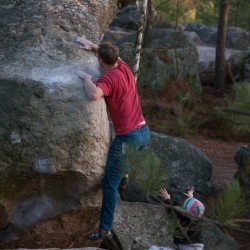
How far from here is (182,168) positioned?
7664mm

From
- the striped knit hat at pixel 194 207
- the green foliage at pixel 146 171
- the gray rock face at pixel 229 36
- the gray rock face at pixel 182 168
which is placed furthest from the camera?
the gray rock face at pixel 229 36

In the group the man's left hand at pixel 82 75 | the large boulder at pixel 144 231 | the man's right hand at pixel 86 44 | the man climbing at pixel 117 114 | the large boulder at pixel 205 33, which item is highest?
the man's right hand at pixel 86 44

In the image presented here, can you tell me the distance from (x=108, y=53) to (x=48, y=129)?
0.84 meters

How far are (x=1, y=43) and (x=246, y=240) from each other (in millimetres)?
3548

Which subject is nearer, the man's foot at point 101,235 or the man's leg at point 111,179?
the man's leg at point 111,179

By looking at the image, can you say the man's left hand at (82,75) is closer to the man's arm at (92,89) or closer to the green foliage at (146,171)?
the man's arm at (92,89)

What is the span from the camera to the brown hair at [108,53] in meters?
5.21

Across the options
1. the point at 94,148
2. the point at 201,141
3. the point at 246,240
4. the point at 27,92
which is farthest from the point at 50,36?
the point at 201,141

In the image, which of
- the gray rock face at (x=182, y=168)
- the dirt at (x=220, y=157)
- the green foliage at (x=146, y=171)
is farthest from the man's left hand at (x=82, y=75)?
the dirt at (x=220, y=157)

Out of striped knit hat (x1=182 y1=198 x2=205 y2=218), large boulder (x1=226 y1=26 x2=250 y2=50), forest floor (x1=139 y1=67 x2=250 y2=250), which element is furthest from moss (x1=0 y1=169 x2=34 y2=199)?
large boulder (x1=226 y1=26 x2=250 y2=50)

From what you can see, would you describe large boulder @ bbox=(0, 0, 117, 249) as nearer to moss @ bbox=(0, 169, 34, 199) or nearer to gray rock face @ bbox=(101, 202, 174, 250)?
moss @ bbox=(0, 169, 34, 199)

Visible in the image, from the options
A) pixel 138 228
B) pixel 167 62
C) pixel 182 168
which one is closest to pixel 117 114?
pixel 138 228

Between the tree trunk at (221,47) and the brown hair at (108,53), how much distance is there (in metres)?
9.31

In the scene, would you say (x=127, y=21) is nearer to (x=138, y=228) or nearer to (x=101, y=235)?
(x=138, y=228)
